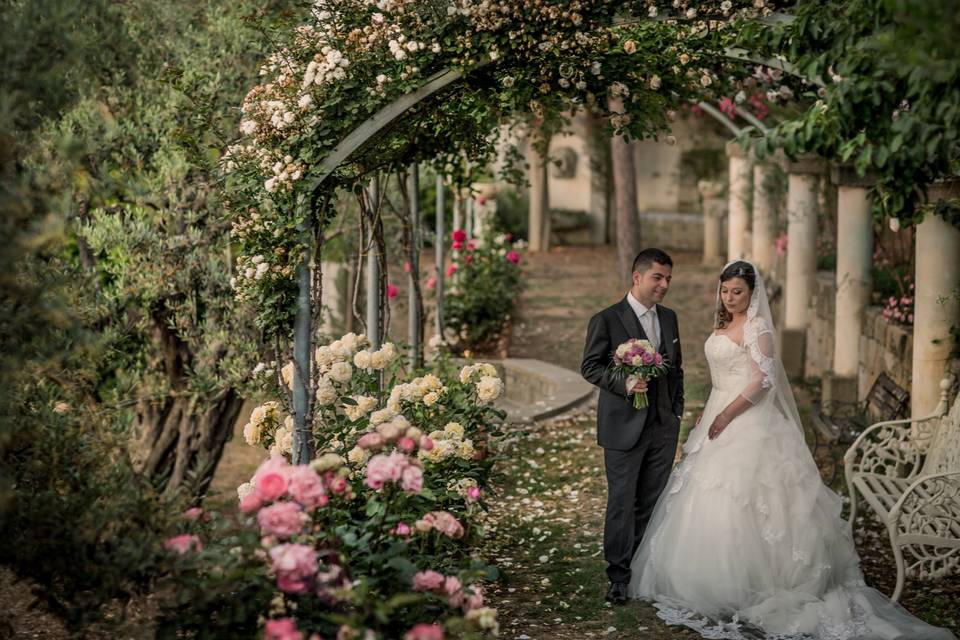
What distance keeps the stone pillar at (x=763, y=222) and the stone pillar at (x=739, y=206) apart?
1.40ft

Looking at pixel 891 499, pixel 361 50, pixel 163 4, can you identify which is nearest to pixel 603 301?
pixel 163 4

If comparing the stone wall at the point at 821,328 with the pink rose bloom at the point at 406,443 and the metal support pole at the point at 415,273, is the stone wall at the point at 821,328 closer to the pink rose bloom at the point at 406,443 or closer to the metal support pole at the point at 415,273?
the metal support pole at the point at 415,273

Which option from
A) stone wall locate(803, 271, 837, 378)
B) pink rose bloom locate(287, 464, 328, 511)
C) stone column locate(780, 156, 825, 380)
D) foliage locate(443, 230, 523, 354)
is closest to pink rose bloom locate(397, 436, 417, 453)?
pink rose bloom locate(287, 464, 328, 511)

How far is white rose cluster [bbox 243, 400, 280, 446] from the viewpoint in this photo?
580cm

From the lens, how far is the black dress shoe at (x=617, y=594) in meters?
5.59

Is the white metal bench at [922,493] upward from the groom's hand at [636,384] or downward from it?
downward

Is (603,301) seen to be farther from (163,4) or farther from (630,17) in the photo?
(630,17)

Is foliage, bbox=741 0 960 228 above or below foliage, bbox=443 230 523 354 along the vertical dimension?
above

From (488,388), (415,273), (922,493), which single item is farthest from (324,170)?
(922,493)

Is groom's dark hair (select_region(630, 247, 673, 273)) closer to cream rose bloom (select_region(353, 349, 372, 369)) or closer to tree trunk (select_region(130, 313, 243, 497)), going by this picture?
cream rose bloom (select_region(353, 349, 372, 369))

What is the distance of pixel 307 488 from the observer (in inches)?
149

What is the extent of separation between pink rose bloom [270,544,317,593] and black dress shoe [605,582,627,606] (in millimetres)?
2384

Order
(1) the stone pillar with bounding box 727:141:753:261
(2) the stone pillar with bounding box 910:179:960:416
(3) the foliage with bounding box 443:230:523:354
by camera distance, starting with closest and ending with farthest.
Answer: (2) the stone pillar with bounding box 910:179:960:416 < (3) the foliage with bounding box 443:230:523:354 < (1) the stone pillar with bounding box 727:141:753:261

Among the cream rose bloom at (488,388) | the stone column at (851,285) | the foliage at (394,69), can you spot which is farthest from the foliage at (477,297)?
the foliage at (394,69)
